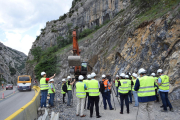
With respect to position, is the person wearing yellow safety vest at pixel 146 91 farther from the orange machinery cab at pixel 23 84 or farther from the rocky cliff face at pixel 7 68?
the rocky cliff face at pixel 7 68

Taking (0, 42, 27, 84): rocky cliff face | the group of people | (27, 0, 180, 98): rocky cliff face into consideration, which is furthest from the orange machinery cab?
(0, 42, 27, 84): rocky cliff face

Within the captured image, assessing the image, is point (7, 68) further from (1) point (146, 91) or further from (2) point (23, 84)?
(1) point (146, 91)

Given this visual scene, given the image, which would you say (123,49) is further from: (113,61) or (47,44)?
(47,44)

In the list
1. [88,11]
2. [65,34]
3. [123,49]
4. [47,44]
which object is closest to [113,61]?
[123,49]

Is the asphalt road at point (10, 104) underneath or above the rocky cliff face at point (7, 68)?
underneath

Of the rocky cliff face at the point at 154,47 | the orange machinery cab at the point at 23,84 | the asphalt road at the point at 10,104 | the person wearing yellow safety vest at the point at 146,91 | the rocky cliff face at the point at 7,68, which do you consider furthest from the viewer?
the rocky cliff face at the point at 7,68

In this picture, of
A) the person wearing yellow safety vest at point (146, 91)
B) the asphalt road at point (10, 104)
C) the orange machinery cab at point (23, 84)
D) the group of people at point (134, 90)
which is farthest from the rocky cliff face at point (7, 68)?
the person wearing yellow safety vest at point (146, 91)

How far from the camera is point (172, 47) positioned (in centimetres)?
1145

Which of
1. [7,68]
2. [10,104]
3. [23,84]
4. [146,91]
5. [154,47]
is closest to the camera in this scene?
[146,91]

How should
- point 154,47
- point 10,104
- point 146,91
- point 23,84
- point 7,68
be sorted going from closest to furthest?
point 146,91, point 10,104, point 154,47, point 23,84, point 7,68

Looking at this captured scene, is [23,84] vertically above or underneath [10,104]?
above

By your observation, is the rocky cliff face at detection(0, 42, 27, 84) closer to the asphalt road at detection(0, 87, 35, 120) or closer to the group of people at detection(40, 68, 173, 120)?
the asphalt road at detection(0, 87, 35, 120)

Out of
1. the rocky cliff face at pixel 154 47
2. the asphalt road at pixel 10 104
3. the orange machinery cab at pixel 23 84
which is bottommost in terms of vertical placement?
the asphalt road at pixel 10 104

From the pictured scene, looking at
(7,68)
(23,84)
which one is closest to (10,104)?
(23,84)
